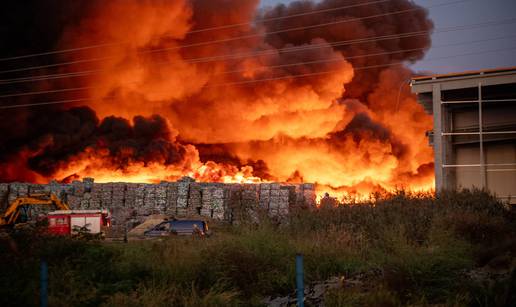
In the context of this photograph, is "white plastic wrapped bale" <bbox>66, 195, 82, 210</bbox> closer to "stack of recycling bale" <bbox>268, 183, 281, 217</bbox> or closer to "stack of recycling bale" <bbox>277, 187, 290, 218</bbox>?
"stack of recycling bale" <bbox>268, 183, 281, 217</bbox>

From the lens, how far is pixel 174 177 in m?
46.0

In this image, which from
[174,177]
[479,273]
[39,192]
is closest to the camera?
[479,273]

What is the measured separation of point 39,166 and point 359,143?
26613 mm

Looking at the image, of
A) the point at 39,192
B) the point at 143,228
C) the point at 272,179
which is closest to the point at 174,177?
the point at 272,179

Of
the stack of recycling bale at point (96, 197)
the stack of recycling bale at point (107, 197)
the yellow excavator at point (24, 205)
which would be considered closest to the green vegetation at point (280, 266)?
the yellow excavator at point (24, 205)

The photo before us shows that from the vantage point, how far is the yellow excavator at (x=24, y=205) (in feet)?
90.8

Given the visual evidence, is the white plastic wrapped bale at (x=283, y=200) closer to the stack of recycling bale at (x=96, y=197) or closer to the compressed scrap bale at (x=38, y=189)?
the stack of recycling bale at (x=96, y=197)

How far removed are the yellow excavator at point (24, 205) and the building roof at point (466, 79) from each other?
17.8 metres

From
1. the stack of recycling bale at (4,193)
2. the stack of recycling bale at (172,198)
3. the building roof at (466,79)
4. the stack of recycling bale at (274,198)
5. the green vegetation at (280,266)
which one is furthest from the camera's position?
the stack of recycling bale at (4,193)

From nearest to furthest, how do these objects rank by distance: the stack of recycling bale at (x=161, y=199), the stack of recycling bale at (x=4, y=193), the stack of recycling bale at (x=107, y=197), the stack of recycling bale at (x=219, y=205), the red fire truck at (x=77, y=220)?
the red fire truck at (x=77, y=220) < the stack of recycling bale at (x=219, y=205) < the stack of recycling bale at (x=161, y=199) < the stack of recycling bale at (x=107, y=197) < the stack of recycling bale at (x=4, y=193)

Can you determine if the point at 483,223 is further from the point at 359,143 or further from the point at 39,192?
the point at 359,143

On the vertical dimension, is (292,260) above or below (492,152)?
below

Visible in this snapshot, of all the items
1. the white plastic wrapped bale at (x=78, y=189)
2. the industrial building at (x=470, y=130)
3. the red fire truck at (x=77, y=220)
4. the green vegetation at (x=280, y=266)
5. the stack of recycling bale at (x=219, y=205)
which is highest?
the industrial building at (x=470, y=130)

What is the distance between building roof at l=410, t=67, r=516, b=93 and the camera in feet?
74.3
